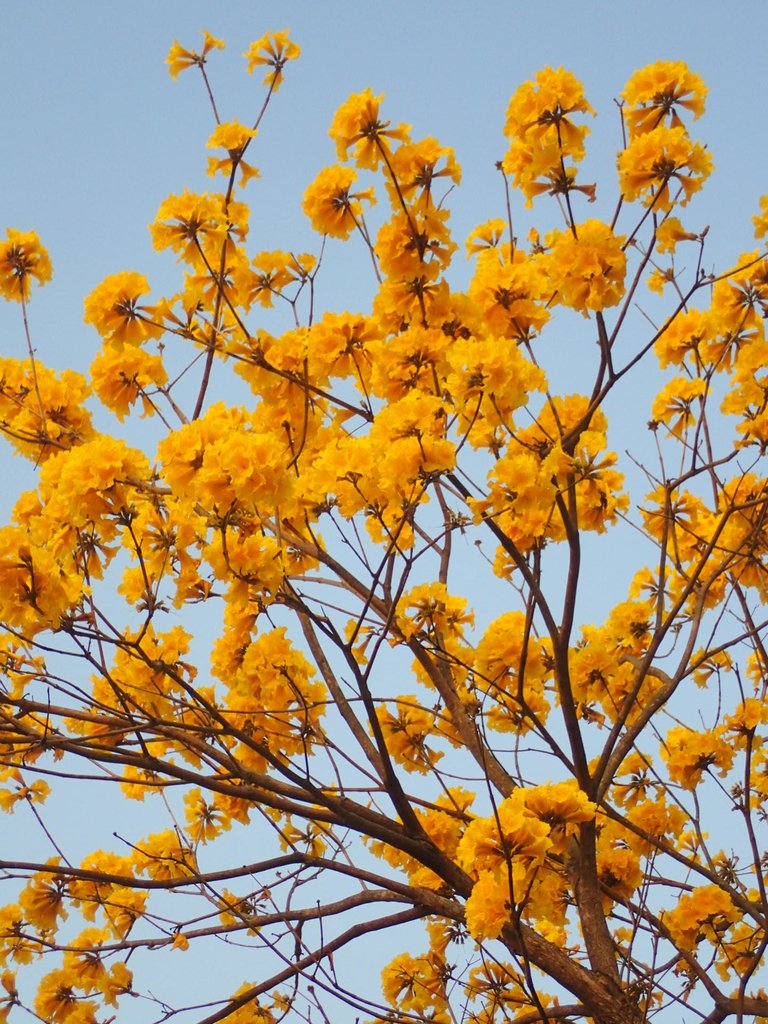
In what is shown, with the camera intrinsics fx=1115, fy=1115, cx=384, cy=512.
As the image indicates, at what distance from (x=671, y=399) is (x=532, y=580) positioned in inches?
60.8

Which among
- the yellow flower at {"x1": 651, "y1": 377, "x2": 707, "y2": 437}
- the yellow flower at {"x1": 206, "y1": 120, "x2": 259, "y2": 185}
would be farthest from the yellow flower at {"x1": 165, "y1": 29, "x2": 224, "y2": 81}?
the yellow flower at {"x1": 651, "y1": 377, "x2": 707, "y2": 437}

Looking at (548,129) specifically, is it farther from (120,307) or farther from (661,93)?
(120,307)

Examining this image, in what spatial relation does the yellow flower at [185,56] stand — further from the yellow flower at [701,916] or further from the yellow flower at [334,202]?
the yellow flower at [701,916]

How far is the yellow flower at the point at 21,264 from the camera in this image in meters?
4.28

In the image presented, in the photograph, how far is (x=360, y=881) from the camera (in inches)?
159

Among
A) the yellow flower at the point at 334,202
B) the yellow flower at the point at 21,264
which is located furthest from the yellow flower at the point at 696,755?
the yellow flower at the point at 21,264

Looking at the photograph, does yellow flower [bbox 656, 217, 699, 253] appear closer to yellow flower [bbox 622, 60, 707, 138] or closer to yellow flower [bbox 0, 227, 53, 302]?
yellow flower [bbox 622, 60, 707, 138]

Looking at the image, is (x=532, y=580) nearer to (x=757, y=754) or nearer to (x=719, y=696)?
(x=719, y=696)

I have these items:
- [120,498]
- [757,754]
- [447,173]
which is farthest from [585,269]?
[757,754]

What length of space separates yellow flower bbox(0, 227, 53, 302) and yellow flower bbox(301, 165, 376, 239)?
113cm

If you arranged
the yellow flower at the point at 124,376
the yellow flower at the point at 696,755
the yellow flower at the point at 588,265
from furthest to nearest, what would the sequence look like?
the yellow flower at the point at 696,755 < the yellow flower at the point at 124,376 < the yellow flower at the point at 588,265

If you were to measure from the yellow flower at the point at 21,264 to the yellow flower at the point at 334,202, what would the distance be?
3.69ft

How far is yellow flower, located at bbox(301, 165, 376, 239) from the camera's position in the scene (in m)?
3.82

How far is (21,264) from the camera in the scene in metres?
4.28
